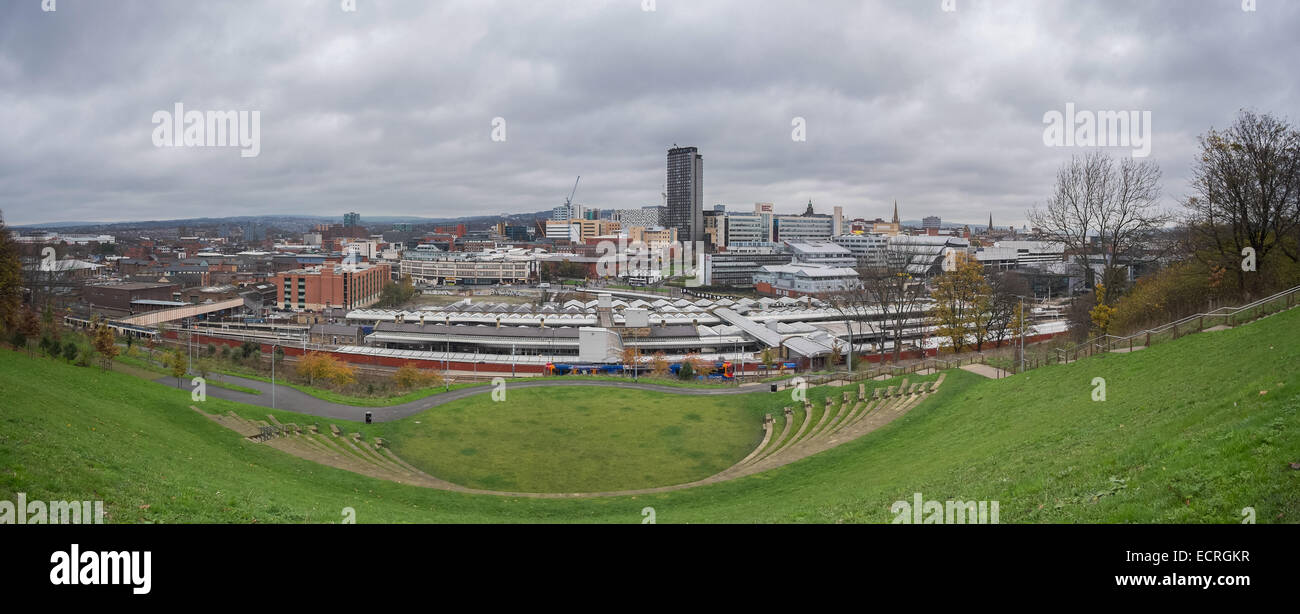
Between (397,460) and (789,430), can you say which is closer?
(397,460)

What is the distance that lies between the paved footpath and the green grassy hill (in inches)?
104

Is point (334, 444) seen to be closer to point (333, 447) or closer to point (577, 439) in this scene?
point (333, 447)

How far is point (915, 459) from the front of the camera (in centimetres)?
1534

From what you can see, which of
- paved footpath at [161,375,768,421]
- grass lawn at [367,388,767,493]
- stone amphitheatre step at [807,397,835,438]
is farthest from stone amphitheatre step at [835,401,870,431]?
paved footpath at [161,375,768,421]

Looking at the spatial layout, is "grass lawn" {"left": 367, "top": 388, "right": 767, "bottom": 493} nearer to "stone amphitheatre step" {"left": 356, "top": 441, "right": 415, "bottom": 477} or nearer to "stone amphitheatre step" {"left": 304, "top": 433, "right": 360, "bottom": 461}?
"stone amphitheatre step" {"left": 356, "top": 441, "right": 415, "bottom": 477}

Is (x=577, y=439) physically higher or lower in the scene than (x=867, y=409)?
lower

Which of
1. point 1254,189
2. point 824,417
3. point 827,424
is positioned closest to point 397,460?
point 827,424

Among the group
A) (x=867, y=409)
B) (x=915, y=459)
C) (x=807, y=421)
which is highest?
(x=915, y=459)

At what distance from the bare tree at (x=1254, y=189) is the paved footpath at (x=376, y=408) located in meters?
17.3

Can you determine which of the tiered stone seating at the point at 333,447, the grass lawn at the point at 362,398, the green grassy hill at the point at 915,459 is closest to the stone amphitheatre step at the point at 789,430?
the green grassy hill at the point at 915,459

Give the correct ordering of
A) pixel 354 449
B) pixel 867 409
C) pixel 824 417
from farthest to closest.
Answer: pixel 824 417 → pixel 867 409 → pixel 354 449

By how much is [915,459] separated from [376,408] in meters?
19.0
